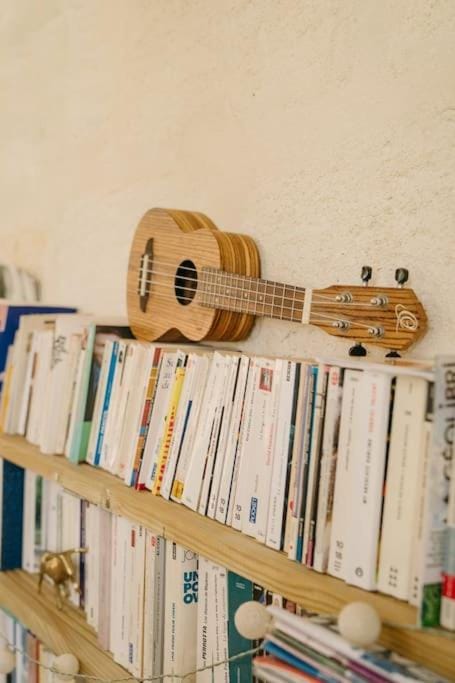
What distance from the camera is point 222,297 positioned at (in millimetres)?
1169

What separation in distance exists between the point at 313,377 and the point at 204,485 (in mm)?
275

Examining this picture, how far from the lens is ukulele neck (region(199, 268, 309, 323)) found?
107cm

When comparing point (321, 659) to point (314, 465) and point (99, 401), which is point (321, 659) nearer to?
point (314, 465)

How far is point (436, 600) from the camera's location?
0.71 meters

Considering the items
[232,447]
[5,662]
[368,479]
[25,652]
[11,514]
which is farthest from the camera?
[11,514]

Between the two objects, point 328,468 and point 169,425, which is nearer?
point 328,468

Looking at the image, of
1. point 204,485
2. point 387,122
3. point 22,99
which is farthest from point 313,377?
point 22,99

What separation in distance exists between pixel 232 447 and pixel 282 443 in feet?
0.36

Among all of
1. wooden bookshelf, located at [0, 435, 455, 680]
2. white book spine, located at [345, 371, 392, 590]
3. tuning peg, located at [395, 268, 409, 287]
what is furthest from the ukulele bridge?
white book spine, located at [345, 371, 392, 590]

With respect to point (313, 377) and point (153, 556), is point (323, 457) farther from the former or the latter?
point (153, 556)

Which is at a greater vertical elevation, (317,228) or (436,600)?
(317,228)

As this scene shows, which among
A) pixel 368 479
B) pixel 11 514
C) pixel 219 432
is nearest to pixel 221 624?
pixel 219 432

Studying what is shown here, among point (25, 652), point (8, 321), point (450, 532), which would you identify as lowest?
point (25, 652)

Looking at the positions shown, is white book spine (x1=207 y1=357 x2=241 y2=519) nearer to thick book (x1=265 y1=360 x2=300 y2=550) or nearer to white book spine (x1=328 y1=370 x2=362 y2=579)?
thick book (x1=265 y1=360 x2=300 y2=550)
